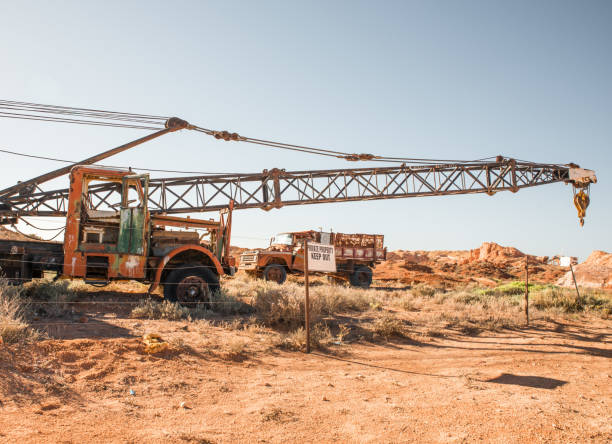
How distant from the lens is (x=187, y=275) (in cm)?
935

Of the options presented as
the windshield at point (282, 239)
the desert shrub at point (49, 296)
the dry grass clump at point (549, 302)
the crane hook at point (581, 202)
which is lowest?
the dry grass clump at point (549, 302)

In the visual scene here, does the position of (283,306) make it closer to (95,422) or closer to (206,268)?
(206,268)

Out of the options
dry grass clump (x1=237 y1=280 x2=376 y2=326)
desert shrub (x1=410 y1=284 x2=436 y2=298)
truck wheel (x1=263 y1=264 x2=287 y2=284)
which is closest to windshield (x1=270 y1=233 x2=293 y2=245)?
truck wheel (x1=263 y1=264 x2=287 y2=284)

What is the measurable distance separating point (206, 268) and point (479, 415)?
679 cm

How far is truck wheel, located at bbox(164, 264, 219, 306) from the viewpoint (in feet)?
30.1

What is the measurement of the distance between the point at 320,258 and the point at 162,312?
3.43m

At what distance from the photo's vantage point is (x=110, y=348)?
5707 millimetres

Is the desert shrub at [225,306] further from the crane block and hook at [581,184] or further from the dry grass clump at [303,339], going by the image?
the crane block and hook at [581,184]

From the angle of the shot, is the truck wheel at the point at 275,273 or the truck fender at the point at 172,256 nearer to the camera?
the truck fender at the point at 172,256

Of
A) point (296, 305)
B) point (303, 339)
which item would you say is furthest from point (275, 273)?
point (303, 339)

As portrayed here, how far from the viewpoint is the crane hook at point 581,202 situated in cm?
1808

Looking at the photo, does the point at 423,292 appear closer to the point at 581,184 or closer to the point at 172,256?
the point at 172,256

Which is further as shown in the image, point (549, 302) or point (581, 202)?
point (581, 202)

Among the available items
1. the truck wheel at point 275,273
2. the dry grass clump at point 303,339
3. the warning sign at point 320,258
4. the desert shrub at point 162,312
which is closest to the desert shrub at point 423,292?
the truck wheel at point 275,273
